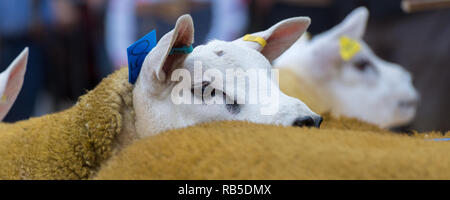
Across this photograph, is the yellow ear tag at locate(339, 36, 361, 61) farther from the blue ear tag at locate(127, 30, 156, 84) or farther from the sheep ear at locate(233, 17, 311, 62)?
the blue ear tag at locate(127, 30, 156, 84)

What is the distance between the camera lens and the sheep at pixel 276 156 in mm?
732

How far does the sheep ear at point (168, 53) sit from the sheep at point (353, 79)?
1.53 meters

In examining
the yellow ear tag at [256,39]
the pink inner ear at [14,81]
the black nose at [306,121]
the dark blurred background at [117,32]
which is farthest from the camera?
→ the dark blurred background at [117,32]

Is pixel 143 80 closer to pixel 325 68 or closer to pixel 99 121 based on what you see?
pixel 99 121

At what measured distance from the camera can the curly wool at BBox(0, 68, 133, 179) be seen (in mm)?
1091

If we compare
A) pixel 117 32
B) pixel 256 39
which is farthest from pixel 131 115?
pixel 117 32

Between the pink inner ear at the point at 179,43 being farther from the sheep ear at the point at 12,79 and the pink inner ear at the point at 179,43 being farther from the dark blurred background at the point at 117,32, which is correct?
the dark blurred background at the point at 117,32

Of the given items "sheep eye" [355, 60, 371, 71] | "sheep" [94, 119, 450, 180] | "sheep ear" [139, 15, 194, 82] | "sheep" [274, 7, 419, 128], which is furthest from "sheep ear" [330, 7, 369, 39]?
"sheep" [94, 119, 450, 180]

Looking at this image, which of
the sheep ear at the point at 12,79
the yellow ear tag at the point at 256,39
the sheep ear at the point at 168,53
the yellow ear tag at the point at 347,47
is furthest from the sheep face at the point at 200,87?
the yellow ear tag at the point at 347,47

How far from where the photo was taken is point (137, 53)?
120 cm

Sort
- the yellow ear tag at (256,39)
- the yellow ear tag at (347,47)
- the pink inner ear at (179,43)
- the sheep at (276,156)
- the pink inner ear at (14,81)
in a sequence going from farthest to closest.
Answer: the yellow ear tag at (347,47), the pink inner ear at (14,81), the yellow ear tag at (256,39), the pink inner ear at (179,43), the sheep at (276,156)

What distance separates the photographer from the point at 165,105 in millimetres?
1188
